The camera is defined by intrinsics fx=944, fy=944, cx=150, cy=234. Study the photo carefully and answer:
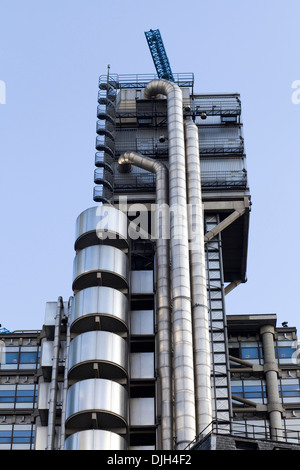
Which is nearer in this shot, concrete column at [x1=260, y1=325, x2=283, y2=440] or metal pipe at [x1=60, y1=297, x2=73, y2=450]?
metal pipe at [x1=60, y1=297, x2=73, y2=450]

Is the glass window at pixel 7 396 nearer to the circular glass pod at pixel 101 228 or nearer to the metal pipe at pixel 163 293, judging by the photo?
the circular glass pod at pixel 101 228

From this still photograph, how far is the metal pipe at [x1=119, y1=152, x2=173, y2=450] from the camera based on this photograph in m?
80.1

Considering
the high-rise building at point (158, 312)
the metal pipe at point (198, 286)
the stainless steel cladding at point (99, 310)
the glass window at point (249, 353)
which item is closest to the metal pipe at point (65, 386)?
the high-rise building at point (158, 312)

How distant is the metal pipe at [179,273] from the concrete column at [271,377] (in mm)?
15549

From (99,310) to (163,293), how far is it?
656 centimetres

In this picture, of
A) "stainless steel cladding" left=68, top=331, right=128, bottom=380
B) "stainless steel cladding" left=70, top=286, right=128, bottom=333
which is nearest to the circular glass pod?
"stainless steel cladding" left=70, top=286, right=128, bottom=333

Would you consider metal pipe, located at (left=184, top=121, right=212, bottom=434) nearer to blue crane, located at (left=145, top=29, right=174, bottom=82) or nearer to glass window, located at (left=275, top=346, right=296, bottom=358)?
glass window, located at (left=275, top=346, right=296, bottom=358)

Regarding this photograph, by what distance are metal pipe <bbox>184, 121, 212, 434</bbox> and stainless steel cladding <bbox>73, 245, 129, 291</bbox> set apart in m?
6.69

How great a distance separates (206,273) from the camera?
92688mm

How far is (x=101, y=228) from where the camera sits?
8906 cm

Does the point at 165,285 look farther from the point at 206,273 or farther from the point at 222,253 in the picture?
the point at 222,253

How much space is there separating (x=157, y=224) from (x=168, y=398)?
Result: 18.0m
